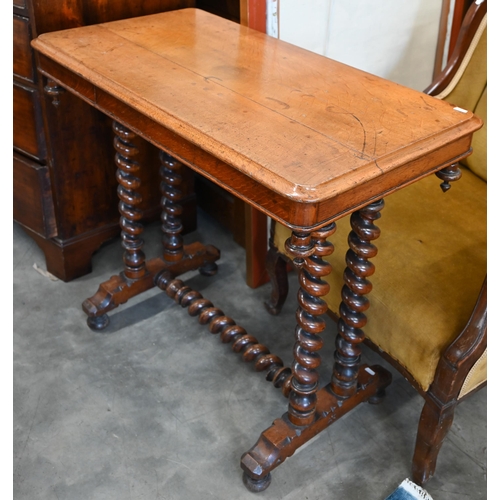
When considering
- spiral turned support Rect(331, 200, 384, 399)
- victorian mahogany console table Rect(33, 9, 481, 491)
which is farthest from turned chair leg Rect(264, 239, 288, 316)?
spiral turned support Rect(331, 200, 384, 399)

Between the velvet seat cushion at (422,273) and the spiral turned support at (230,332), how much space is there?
0.93 ft

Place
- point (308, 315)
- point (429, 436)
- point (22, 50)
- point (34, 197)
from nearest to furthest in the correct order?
point (308, 315), point (429, 436), point (22, 50), point (34, 197)

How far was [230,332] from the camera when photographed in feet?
7.13

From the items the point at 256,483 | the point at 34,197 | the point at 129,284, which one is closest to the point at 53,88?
the point at 34,197

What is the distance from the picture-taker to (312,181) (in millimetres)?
1279

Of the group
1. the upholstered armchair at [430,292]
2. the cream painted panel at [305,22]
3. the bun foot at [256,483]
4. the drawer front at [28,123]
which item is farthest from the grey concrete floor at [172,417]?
the cream painted panel at [305,22]

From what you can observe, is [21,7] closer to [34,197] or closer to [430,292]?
[34,197]

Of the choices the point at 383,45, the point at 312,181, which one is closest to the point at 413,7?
the point at 383,45

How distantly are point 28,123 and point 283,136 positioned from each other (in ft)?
3.96

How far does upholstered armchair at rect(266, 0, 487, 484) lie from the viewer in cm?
162

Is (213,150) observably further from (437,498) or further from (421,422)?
(437,498)

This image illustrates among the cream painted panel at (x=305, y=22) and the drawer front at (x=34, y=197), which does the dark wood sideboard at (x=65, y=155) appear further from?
the cream painted panel at (x=305, y=22)

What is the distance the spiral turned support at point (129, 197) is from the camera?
2.09m

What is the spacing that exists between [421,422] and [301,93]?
0.90 metres
